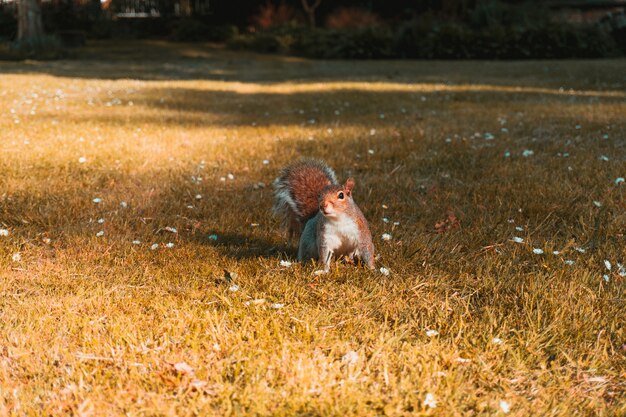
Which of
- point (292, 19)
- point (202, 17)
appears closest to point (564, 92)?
point (292, 19)

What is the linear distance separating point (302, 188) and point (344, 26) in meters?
25.2

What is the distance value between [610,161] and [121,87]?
1074cm

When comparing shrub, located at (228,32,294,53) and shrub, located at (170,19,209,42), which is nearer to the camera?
shrub, located at (228,32,294,53)

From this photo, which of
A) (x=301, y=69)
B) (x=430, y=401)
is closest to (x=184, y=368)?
(x=430, y=401)

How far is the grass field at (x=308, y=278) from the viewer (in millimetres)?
2141

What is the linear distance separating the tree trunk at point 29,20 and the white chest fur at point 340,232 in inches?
896

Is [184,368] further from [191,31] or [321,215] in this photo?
[191,31]

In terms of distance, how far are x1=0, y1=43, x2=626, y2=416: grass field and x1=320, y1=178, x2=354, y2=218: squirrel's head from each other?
375mm

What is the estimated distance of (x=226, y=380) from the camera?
218 cm

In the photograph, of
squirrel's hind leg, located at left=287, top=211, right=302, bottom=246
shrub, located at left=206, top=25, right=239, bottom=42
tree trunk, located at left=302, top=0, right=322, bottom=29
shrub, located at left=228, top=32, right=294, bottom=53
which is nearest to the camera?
squirrel's hind leg, located at left=287, top=211, right=302, bottom=246

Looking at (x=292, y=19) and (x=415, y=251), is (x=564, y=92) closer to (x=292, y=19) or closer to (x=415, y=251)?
(x=415, y=251)

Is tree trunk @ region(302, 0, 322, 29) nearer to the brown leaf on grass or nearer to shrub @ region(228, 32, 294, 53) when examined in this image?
shrub @ region(228, 32, 294, 53)

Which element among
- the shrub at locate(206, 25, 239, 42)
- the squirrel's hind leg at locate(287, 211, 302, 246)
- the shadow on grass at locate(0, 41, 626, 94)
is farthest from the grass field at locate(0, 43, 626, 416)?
the shrub at locate(206, 25, 239, 42)

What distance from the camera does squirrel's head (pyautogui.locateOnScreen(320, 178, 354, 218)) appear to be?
2869 mm
